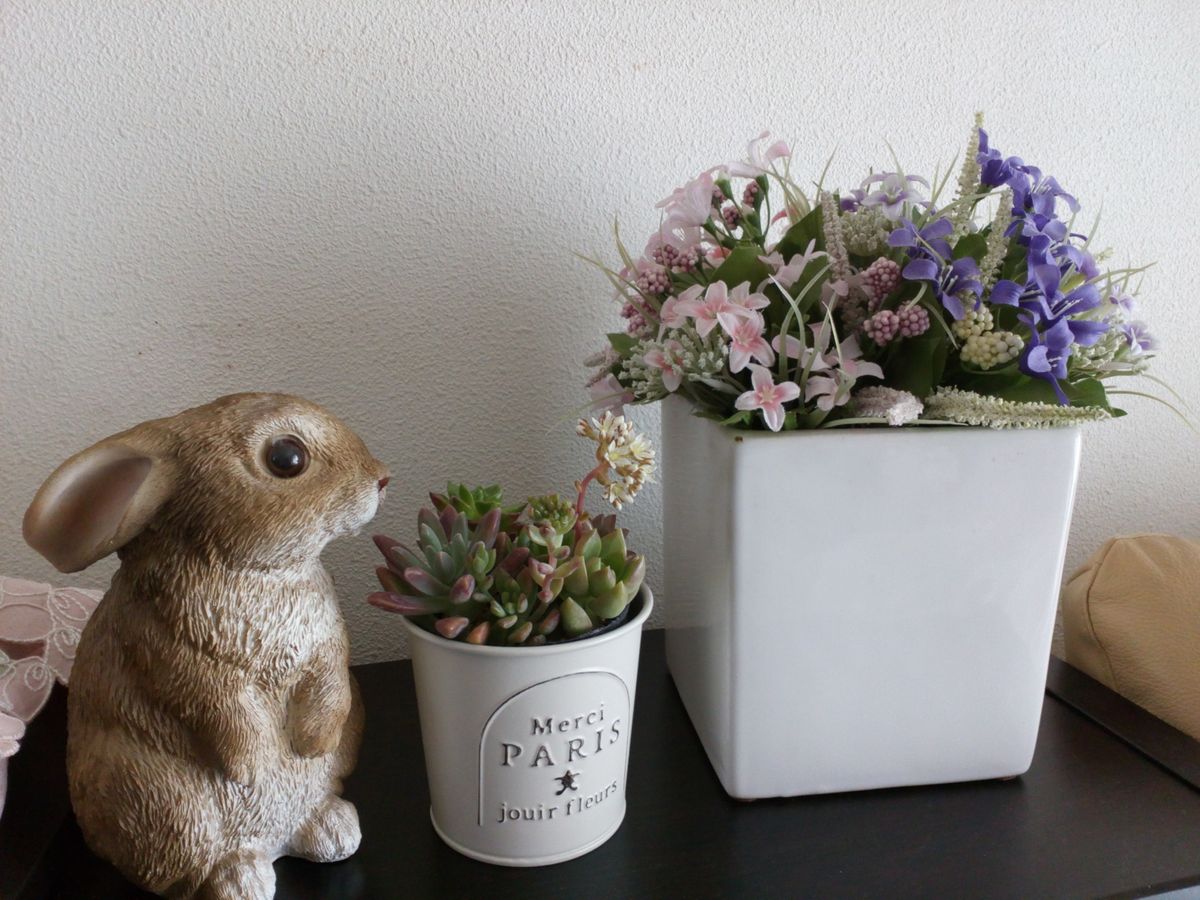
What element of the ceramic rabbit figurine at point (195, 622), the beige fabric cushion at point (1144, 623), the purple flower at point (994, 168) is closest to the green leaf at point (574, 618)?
the ceramic rabbit figurine at point (195, 622)

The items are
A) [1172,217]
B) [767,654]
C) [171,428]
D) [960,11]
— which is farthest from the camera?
[1172,217]

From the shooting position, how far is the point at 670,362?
19.6 inches

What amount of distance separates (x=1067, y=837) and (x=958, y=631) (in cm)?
13

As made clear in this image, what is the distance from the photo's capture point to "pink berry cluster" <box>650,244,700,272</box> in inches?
21.3

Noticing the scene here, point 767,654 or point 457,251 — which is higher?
point 457,251

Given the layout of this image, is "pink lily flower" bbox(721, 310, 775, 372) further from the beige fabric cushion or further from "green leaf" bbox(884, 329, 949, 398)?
the beige fabric cushion

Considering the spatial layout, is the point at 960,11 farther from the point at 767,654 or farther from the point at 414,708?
the point at 414,708

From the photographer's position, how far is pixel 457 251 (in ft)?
2.23

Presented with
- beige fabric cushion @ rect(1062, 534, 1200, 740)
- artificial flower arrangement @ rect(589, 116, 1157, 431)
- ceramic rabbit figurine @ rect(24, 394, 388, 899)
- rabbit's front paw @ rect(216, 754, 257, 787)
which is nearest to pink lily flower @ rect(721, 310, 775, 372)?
artificial flower arrangement @ rect(589, 116, 1157, 431)

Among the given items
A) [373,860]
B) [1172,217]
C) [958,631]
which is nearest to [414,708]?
[373,860]

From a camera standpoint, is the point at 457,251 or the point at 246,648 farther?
the point at 457,251

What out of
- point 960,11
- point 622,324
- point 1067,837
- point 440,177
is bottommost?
point 1067,837

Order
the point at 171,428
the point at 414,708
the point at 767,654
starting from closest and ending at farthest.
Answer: the point at 171,428, the point at 767,654, the point at 414,708

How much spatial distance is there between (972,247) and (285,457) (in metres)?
0.40
